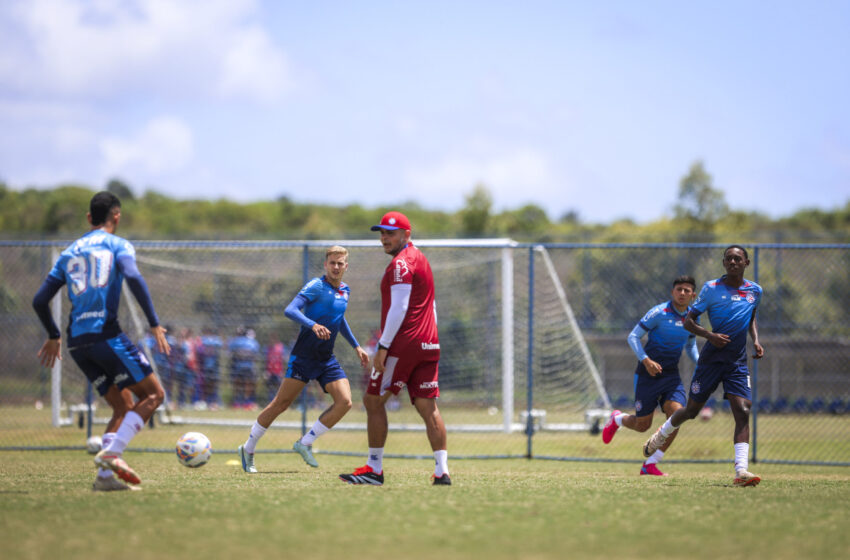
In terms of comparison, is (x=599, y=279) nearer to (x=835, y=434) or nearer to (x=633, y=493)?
(x=835, y=434)

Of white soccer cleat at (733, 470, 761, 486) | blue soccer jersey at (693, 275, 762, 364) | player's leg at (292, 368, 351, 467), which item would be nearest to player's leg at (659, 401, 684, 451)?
blue soccer jersey at (693, 275, 762, 364)

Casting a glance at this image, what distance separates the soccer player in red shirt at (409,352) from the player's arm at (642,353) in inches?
130

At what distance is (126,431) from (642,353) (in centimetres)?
607

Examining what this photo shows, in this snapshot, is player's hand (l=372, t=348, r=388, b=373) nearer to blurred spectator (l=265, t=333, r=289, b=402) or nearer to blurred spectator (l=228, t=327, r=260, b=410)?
blurred spectator (l=265, t=333, r=289, b=402)

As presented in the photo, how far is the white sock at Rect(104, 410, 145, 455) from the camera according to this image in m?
7.50

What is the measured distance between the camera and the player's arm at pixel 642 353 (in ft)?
35.2

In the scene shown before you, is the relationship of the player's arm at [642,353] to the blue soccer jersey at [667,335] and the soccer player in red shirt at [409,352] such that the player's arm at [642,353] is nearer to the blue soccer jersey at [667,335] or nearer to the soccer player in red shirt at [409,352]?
the blue soccer jersey at [667,335]

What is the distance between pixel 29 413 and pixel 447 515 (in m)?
16.1

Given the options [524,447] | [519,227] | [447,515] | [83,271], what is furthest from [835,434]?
[519,227]

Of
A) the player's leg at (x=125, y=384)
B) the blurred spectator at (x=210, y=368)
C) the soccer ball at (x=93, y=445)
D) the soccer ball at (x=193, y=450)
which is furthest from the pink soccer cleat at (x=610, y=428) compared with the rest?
the blurred spectator at (x=210, y=368)

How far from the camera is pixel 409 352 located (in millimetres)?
8242

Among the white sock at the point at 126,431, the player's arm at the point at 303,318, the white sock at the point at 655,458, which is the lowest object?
the white sock at the point at 655,458

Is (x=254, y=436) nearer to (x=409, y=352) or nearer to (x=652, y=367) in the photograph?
(x=409, y=352)

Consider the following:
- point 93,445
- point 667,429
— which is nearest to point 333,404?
point 667,429
